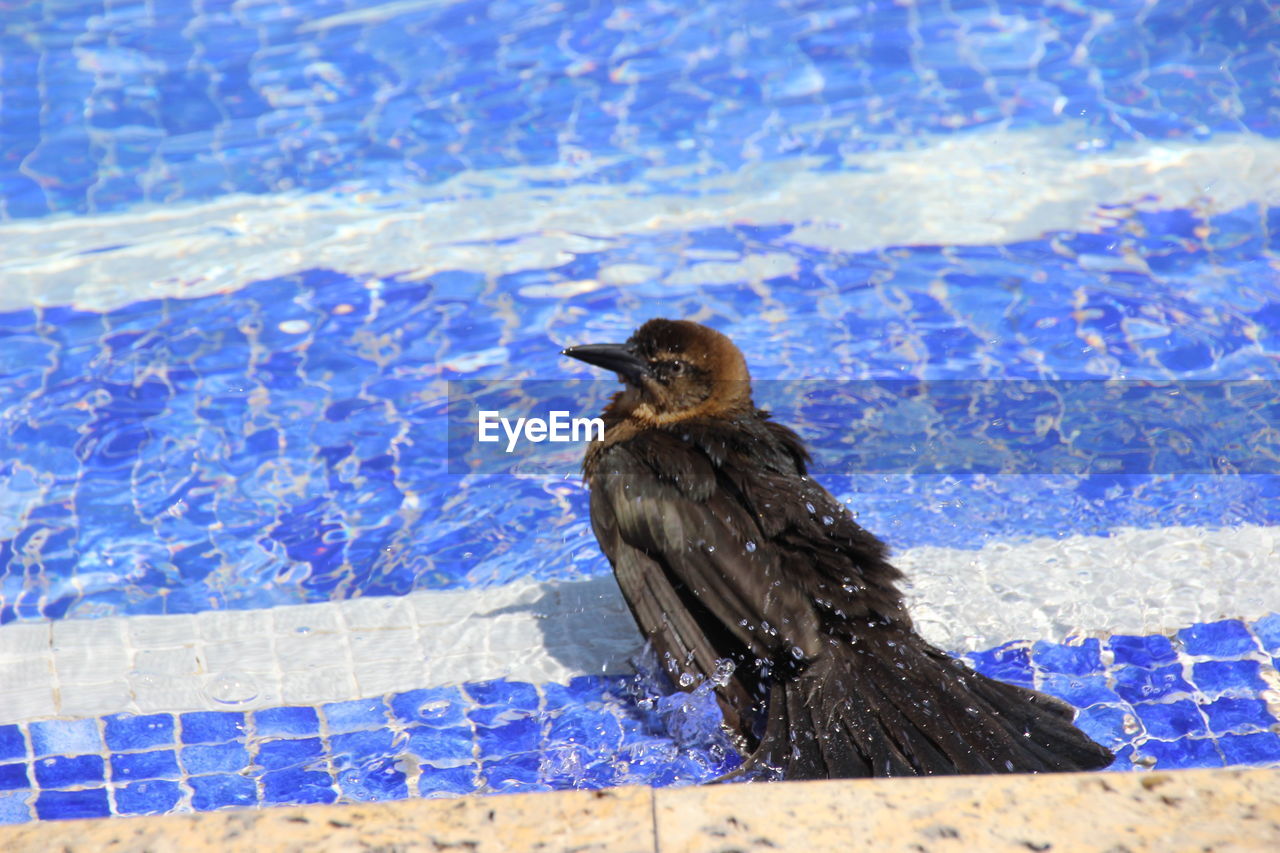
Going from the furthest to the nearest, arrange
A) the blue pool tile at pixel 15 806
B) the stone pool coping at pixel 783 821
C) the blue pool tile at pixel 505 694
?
the blue pool tile at pixel 505 694, the blue pool tile at pixel 15 806, the stone pool coping at pixel 783 821

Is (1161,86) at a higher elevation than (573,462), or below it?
higher

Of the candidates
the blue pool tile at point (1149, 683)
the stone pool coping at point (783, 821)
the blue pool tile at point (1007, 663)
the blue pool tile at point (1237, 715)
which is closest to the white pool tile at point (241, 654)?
the stone pool coping at point (783, 821)

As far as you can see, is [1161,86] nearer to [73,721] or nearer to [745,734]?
[745,734]

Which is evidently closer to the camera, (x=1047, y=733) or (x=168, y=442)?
(x=1047, y=733)

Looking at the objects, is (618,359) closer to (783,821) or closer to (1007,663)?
(1007,663)

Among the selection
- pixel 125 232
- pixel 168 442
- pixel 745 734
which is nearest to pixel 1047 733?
pixel 745 734

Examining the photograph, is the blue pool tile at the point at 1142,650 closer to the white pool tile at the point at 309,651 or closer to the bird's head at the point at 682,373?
the bird's head at the point at 682,373

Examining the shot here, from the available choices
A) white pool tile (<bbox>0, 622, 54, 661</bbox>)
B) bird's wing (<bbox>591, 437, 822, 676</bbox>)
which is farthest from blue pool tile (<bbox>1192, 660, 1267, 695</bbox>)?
white pool tile (<bbox>0, 622, 54, 661</bbox>)
